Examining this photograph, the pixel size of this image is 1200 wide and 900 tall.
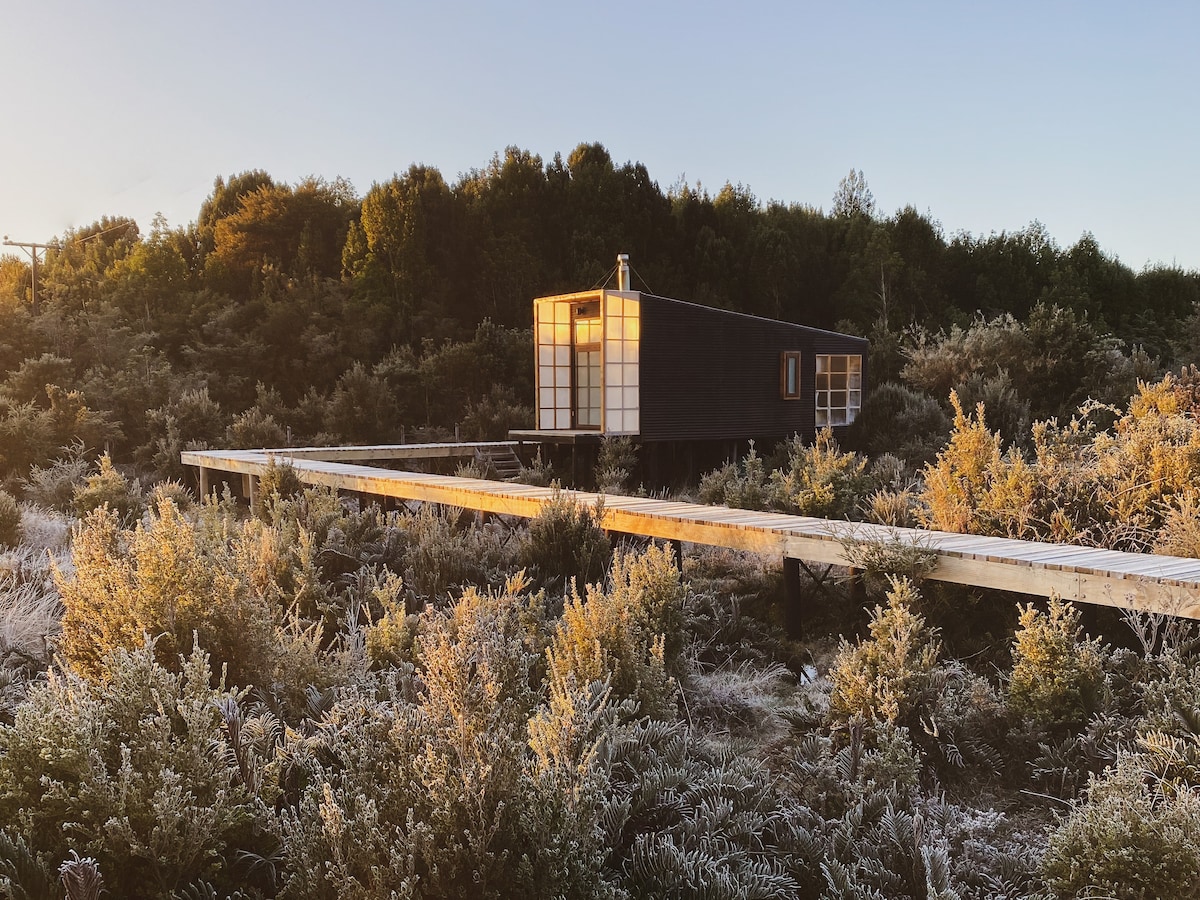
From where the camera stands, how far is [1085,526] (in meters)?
5.79

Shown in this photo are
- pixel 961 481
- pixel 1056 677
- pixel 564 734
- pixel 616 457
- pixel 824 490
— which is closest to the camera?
pixel 564 734

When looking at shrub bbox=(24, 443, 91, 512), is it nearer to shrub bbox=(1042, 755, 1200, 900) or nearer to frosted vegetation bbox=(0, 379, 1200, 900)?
frosted vegetation bbox=(0, 379, 1200, 900)

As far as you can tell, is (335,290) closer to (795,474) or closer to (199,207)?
(199,207)

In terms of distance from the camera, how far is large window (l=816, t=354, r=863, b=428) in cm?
1555

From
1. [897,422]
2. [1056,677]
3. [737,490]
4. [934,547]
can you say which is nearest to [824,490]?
[737,490]

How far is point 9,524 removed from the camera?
6.57 m

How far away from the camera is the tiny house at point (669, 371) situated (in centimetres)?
1277

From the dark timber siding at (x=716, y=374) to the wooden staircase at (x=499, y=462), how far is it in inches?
84.4

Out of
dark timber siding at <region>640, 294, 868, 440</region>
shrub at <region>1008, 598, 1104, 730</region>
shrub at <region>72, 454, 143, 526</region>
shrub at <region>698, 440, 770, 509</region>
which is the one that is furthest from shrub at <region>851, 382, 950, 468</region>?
shrub at <region>72, 454, 143, 526</region>

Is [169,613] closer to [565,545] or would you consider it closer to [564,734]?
[564,734]

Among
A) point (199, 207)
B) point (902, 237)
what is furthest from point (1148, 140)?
point (199, 207)

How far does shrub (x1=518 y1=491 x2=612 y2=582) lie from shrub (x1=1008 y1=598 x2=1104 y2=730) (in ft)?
8.90

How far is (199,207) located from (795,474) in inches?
936

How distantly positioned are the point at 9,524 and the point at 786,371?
1110cm
